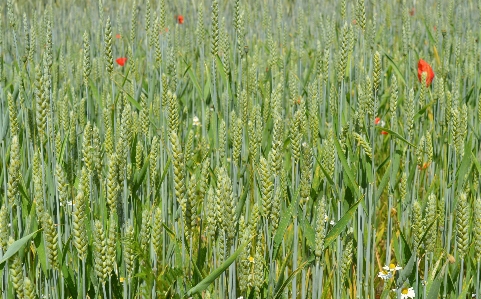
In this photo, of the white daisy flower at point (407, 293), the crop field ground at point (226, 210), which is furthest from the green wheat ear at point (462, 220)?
the white daisy flower at point (407, 293)

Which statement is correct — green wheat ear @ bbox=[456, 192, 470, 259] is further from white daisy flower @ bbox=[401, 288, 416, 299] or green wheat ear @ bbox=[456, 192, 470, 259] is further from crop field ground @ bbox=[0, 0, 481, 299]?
white daisy flower @ bbox=[401, 288, 416, 299]

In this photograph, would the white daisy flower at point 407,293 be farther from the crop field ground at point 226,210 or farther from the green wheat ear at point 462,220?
the green wheat ear at point 462,220

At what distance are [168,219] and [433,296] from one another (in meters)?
0.50

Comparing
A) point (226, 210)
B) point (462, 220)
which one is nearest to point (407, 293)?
point (462, 220)

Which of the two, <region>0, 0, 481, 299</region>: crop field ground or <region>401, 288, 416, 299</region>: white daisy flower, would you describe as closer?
<region>0, 0, 481, 299</region>: crop field ground

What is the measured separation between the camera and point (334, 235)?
2.85ft

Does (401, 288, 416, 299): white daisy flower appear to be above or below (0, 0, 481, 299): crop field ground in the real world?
below

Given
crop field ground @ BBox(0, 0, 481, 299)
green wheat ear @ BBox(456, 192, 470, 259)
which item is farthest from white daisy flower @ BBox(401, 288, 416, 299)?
green wheat ear @ BBox(456, 192, 470, 259)

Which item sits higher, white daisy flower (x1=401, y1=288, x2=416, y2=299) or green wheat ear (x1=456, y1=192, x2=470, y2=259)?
green wheat ear (x1=456, y1=192, x2=470, y2=259)

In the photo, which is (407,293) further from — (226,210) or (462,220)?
(226,210)

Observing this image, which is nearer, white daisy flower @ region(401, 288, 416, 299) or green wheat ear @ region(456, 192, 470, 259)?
green wheat ear @ region(456, 192, 470, 259)

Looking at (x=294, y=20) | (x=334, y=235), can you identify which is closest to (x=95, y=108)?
(x=334, y=235)

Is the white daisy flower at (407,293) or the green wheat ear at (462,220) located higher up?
the green wheat ear at (462,220)

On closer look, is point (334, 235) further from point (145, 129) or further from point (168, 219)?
point (145, 129)
